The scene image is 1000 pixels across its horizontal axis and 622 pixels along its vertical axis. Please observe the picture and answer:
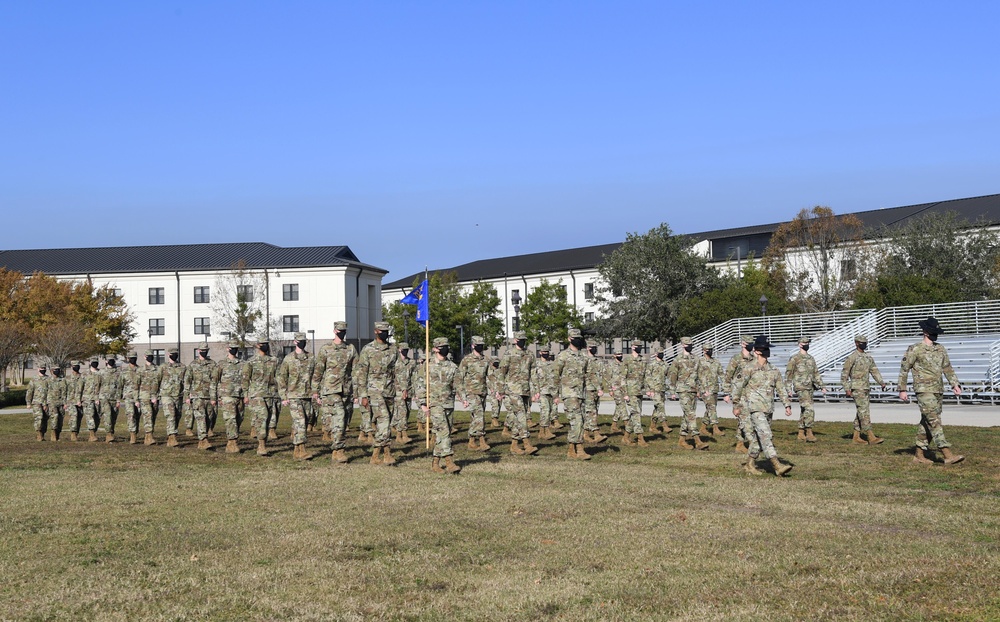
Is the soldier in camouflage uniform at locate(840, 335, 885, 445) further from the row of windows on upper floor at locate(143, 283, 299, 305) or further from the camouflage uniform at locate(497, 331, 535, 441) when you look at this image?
the row of windows on upper floor at locate(143, 283, 299, 305)

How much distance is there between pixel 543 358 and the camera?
21578 millimetres

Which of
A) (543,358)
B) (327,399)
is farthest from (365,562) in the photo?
(543,358)

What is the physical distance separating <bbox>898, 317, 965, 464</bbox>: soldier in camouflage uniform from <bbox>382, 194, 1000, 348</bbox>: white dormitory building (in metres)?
47.4

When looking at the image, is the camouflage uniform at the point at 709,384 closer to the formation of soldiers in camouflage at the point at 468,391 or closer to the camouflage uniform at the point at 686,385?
the formation of soldiers in camouflage at the point at 468,391

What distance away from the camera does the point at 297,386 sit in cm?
1819

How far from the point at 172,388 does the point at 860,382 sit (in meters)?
15.3

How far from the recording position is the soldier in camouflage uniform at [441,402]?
1568 centimetres

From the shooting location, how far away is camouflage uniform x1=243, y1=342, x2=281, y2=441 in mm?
19828

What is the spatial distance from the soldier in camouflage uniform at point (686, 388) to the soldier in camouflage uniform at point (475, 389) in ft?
10.0

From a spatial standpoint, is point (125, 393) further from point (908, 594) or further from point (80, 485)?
point (908, 594)

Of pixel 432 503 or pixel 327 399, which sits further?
pixel 327 399

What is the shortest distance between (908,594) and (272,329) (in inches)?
3153

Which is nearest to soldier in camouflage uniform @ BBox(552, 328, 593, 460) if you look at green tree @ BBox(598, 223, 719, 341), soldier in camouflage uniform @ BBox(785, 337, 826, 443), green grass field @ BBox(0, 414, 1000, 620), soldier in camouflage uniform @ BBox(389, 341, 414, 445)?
green grass field @ BBox(0, 414, 1000, 620)

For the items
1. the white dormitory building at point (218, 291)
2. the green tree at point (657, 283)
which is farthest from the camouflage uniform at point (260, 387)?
the white dormitory building at point (218, 291)
